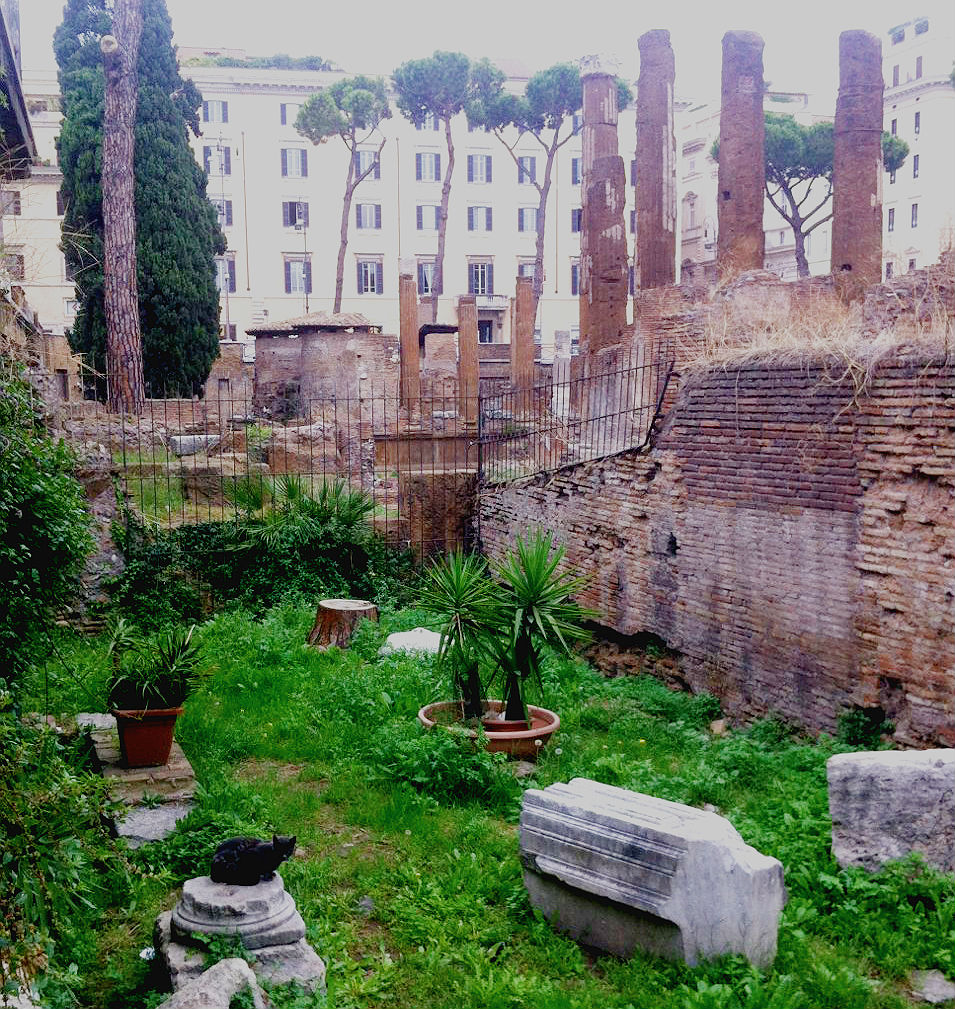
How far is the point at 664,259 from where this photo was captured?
760 inches

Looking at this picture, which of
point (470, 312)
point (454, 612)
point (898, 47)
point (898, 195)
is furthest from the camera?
point (898, 47)

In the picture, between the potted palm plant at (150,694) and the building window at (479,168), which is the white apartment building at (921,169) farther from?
the potted palm plant at (150,694)

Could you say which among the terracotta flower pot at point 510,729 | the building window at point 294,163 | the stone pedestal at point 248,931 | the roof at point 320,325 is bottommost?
the terracotta flower pot at point 510,729

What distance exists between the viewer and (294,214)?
1793 inches

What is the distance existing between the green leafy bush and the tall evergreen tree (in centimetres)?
1886

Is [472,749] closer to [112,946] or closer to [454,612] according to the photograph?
[454,612]

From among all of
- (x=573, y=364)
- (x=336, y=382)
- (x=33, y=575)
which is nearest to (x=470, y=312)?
(x=336, y=382)

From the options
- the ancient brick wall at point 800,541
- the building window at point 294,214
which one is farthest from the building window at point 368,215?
the ancient brick wall at point 800,541

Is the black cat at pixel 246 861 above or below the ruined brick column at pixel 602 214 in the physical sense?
below

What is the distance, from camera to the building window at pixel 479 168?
156ft

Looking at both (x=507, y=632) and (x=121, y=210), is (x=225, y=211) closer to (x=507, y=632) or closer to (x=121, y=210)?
(x=121, y=210)

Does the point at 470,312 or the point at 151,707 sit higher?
the point at 470,312

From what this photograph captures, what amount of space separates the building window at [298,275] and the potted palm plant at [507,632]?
40.1m

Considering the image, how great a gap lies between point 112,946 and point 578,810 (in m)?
2.11
